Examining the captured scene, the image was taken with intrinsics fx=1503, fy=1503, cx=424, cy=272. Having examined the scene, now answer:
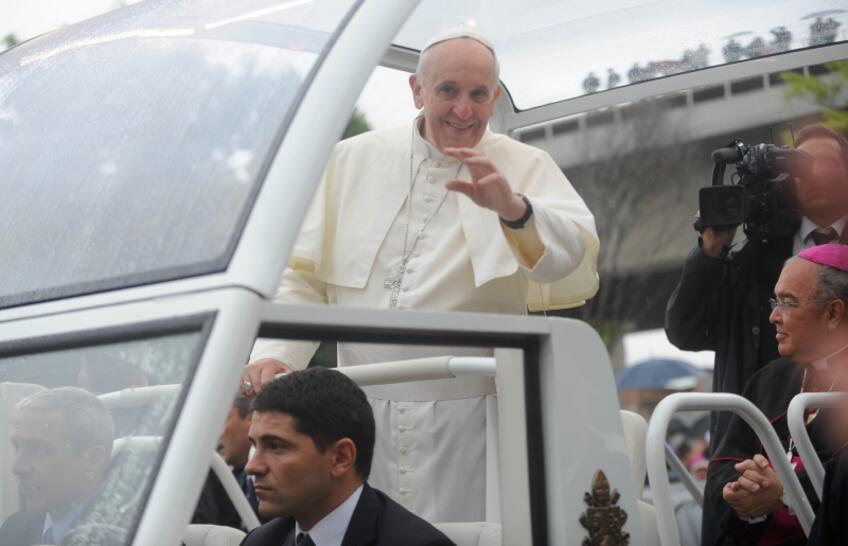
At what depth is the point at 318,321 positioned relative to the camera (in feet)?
8.25

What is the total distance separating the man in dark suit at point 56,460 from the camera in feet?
8.61

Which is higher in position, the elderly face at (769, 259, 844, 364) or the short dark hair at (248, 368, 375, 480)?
the elderly face at (769, 259, 844, 364)

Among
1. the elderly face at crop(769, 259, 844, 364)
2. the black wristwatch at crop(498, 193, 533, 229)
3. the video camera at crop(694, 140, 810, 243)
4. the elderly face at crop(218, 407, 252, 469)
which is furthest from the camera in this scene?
the elderly face at crop(218, 407, 252, 469)

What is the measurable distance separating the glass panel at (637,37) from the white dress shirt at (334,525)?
239 cm

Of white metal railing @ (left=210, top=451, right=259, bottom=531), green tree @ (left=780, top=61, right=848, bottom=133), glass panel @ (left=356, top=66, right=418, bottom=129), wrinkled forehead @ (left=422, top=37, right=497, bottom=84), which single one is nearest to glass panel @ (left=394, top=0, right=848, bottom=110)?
green tree @ (left=780, top=61, right=848, bottom=133)

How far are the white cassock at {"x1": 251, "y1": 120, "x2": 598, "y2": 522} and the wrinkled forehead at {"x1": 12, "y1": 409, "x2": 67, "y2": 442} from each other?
45.8 inches

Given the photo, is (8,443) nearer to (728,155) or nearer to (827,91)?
(728,155)

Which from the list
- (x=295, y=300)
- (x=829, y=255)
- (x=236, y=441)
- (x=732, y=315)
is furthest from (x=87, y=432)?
(x=236, y=441)

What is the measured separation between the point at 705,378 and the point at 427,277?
71.7 feet

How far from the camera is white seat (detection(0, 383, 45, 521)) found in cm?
279

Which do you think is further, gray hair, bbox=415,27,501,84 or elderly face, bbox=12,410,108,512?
gray hair, bbox=415,27,501,84

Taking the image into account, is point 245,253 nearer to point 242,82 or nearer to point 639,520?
point 242,82

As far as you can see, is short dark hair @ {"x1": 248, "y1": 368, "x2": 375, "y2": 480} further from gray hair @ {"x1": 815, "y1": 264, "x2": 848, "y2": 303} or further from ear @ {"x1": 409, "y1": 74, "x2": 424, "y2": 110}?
gray hair @ {"x1": 815, "y1": 264, "x2": 848, "y2": 303}

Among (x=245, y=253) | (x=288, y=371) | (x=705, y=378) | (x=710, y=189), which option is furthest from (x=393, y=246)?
(x=705, y=378)
